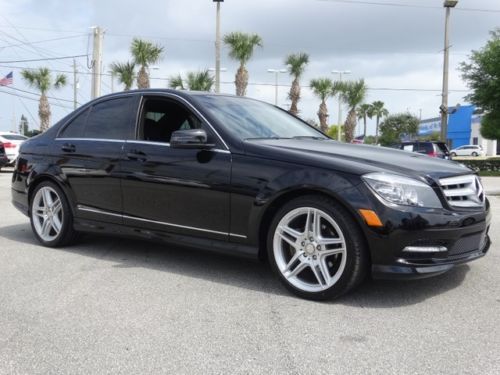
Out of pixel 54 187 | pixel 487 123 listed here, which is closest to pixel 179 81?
pixel 487 123

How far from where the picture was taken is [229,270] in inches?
198

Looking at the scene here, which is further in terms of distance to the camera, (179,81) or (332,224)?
(179,81)

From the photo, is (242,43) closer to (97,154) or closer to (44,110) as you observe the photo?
(44,110)

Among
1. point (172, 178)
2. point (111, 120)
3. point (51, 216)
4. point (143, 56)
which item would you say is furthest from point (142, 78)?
point (172, 178)

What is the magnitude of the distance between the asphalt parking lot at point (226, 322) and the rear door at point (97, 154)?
0.58 meters

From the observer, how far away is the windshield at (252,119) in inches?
188

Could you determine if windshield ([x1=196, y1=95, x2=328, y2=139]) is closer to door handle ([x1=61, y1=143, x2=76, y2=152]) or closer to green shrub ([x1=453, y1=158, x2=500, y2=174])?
door handle ([x1=61, y1=143, x2=76, y2=152])

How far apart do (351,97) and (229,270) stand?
118ft

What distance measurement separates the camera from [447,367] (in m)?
2.96

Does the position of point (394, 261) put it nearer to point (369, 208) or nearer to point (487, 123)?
point (369, 208)

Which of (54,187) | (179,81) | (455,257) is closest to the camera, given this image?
(455,257)

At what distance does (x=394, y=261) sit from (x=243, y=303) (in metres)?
1.13

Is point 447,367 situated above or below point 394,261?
below

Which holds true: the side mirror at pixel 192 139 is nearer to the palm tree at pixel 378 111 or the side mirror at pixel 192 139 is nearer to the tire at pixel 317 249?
the tire at pixel 317 249
